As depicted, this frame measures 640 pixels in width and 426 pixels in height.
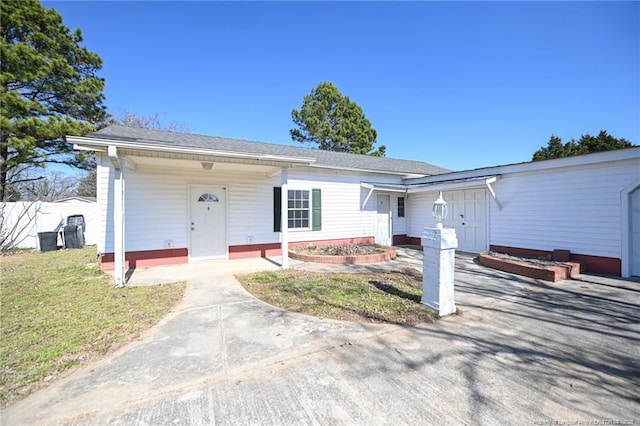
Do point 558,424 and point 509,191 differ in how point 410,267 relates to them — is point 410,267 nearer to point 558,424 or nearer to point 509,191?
point 509,191

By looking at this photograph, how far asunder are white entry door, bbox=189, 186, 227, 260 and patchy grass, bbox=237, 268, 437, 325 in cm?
241

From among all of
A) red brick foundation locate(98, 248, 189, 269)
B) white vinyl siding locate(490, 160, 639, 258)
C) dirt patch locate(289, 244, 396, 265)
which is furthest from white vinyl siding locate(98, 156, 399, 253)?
white vinyl siding locate(490, 160, 639, 258)

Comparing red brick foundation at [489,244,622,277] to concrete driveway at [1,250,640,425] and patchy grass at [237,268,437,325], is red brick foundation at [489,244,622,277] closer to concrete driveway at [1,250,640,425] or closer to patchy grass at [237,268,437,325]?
concrete driveway at [1,250,640,425]

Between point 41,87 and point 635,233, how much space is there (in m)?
23.3

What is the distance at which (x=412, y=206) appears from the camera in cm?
1224

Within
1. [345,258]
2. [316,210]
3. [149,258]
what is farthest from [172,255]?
[345,258]

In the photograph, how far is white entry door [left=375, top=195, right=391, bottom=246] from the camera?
38.5ft

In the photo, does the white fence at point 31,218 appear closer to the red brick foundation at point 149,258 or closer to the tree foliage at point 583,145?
the red brick foundation at point 149,258

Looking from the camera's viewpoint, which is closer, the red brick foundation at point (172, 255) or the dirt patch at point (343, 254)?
the red brick foundation at point (172, 255)

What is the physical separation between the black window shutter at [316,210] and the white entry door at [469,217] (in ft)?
16.2

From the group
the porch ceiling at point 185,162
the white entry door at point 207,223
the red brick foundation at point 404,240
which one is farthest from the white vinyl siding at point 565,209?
the white entry door at point 207,223

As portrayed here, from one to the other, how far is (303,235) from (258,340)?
21.9 feet

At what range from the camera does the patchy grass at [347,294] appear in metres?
4.14

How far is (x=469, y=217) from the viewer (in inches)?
392
